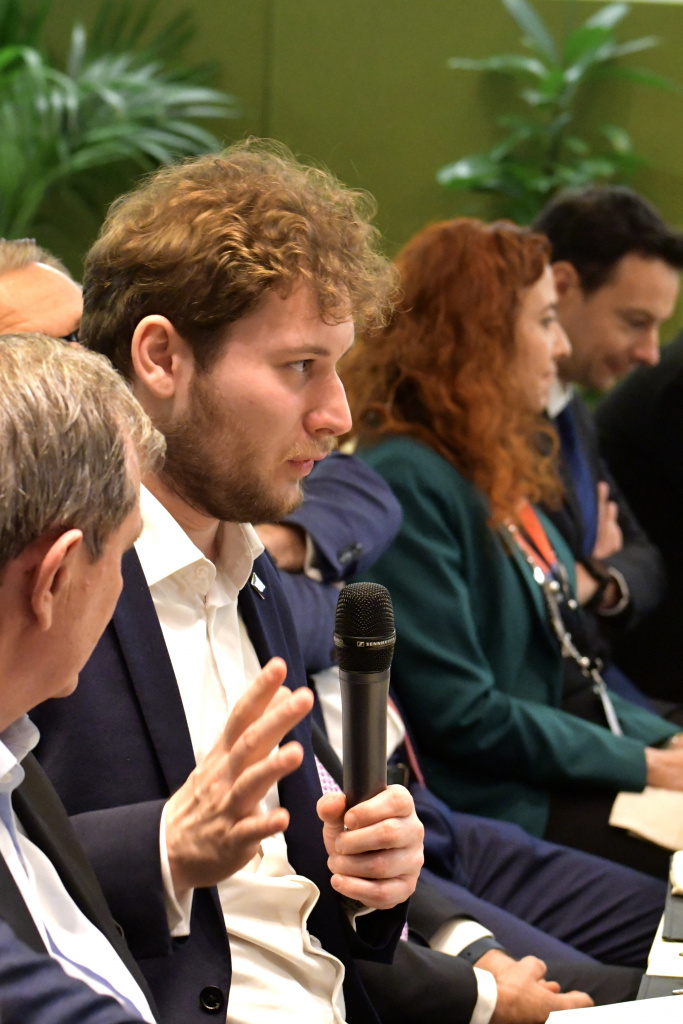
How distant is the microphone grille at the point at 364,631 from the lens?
1191mm

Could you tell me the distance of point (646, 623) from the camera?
3.54 meters

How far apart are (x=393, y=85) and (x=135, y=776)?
465cm

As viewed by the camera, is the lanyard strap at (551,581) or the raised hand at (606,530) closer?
the lanyard strap at (551,581)

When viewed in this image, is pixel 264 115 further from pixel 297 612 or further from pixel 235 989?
pixel 235 989

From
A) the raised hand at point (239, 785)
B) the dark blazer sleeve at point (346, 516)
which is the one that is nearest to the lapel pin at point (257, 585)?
the dark blazer sleeve at point (346, 516)

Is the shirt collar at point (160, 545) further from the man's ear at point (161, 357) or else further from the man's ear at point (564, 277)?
the man's ear at point (564, 277)

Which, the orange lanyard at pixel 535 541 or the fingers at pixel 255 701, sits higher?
the fingers at pixel 255 701

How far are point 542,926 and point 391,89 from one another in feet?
13.7

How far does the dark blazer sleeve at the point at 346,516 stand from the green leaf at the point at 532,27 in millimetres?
3514

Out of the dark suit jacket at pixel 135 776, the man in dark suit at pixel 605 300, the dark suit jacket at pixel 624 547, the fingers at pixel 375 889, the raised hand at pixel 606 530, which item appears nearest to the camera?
the dark suit jacket at pixel 135 776

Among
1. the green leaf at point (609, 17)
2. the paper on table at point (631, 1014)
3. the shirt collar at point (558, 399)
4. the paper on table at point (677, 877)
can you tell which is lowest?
the paper on table at point (677, 877)

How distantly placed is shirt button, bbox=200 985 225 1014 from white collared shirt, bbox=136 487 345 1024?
3.3 inches

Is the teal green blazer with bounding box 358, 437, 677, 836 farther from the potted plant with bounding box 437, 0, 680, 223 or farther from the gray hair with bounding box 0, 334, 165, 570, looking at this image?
the potted plant with bounding box 437, 0, 680, 223

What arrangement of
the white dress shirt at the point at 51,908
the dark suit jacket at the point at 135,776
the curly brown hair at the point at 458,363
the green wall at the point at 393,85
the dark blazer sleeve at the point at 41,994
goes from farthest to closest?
the green wall at the point at 393,85 → the curly brown hair at the point at 458,363 → the dark suit jacket at the point at 135,776 → the white dress shirt at the point at 51,908 → the dark blazer sleeve at the point at 41,994
